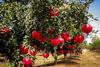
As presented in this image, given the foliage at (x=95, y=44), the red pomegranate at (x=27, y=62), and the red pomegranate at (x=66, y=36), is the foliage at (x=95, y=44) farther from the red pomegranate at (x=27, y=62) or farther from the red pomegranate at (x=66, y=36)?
the red pomegranate at (x=66, y=36)

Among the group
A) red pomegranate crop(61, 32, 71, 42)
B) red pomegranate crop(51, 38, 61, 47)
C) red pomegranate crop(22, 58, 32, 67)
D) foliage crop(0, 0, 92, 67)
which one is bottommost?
red pomegranate crop(22, 58, 32, 67)

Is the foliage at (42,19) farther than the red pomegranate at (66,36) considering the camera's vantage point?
Yes

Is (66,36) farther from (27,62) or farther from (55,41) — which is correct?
(27,62)

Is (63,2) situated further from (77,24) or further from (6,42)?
(6,42)

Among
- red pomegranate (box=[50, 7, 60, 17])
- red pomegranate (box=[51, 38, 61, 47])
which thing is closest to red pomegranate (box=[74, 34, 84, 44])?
red pomegranate (box=[51, 38, 61, 47])

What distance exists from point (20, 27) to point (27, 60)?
2.40m

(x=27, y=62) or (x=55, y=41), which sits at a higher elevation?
(x=55, y=41)

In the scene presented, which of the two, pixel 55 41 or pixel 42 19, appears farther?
pixel 42 19

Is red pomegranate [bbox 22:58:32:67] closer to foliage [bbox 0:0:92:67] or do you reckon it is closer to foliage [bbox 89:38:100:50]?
foliage [bbox 0:0:92:67]

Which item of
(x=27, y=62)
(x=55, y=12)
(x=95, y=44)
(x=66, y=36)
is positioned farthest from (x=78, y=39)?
(x=95, y=44)

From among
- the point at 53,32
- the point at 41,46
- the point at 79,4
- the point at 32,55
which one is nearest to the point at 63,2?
the point at 79,4

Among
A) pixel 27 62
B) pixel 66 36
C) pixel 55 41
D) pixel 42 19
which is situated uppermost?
pixel 42 19

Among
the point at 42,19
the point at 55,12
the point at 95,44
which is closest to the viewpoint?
the point at 55,12

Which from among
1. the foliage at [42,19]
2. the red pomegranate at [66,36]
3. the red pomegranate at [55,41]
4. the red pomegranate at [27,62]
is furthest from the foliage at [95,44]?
the red pomegranate at [55,41]
